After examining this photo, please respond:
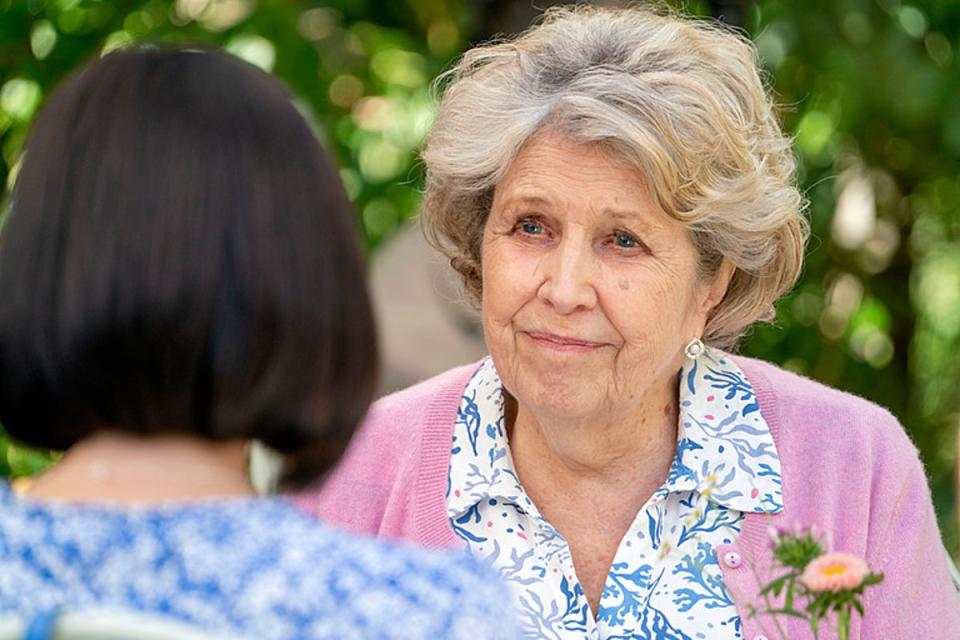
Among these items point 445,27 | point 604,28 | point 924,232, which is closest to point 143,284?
point 604,28

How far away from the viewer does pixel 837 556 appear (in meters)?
1.57

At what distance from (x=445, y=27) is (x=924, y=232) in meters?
1.72

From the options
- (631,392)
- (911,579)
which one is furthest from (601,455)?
(911,579)

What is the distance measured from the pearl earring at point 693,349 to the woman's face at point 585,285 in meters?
0.10

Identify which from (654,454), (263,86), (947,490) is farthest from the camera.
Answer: (947,490)

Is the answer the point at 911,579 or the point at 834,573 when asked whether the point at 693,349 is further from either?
the point at 834,573

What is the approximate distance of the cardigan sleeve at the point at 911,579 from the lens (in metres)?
2.26

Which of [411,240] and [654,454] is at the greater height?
[654,454]

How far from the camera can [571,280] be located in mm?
2297

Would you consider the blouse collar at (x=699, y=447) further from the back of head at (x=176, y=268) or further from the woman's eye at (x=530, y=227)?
the back of head at (x=176, y=268)

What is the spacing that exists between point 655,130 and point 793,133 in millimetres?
1792

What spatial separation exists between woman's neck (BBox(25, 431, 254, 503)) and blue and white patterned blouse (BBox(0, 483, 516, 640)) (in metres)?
0.03

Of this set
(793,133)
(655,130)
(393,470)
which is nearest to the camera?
(655,130)

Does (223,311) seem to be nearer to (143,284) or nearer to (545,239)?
(143,284)
